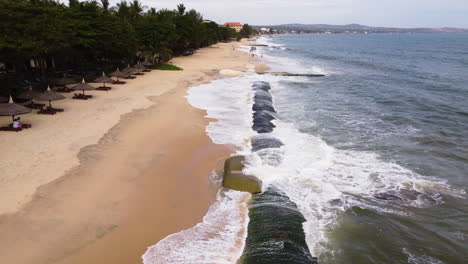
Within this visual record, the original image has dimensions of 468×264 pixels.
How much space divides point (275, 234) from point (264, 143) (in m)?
9.03

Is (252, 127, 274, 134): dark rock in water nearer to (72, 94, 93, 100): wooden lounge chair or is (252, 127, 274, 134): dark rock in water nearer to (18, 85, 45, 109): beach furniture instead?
(72, 94, 93, 100): wooden lounge chair

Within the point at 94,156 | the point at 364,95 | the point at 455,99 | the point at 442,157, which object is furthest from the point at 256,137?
the point at 455,99

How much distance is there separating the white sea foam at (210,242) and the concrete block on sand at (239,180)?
125 centimetres

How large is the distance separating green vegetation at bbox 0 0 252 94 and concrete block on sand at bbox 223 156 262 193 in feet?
61.0

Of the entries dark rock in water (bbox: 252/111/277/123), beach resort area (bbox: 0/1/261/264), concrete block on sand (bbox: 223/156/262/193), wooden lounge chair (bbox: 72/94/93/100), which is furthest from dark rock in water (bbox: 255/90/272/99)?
concrete block on sand (bbox: 223/156/262/193)

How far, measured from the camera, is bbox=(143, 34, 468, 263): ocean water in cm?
1116

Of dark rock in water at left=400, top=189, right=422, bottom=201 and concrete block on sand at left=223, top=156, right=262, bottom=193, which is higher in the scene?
concrete block on sand at left=223, top=156, right=262, bottom=193

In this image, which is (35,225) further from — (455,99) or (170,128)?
(455,99)

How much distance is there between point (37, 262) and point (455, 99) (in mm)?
40520

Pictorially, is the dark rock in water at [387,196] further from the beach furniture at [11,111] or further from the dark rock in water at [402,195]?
the beach furniture at [11,111]

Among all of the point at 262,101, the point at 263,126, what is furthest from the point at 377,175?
the point at 262,101

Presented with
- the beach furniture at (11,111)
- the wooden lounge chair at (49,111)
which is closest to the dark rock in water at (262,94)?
the wooden lounge chair at (49,111)

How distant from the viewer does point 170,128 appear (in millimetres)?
22047

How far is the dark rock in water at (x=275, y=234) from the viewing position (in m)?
10.0
